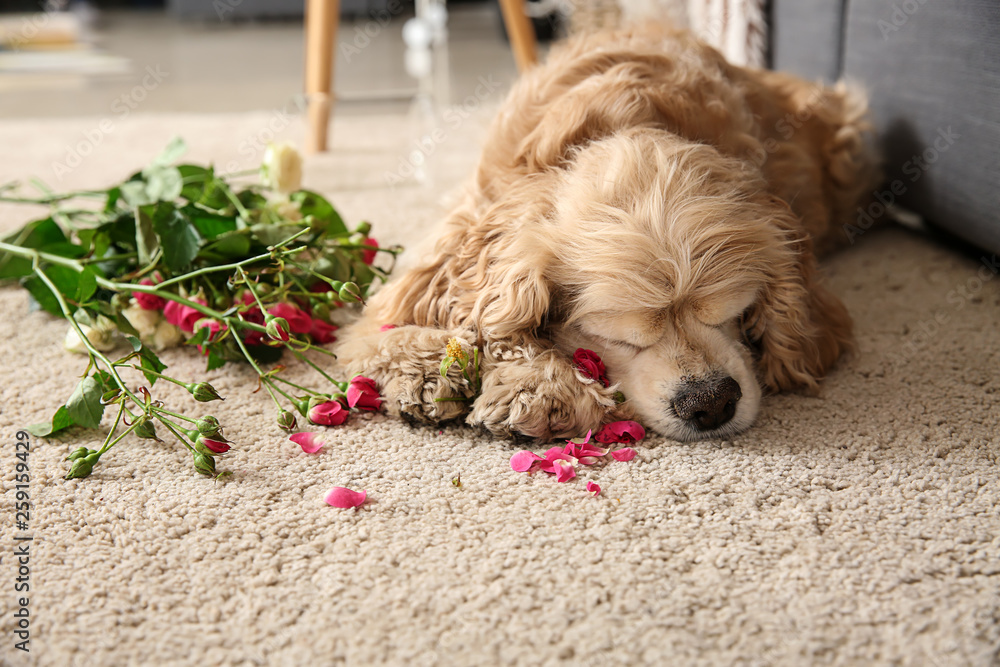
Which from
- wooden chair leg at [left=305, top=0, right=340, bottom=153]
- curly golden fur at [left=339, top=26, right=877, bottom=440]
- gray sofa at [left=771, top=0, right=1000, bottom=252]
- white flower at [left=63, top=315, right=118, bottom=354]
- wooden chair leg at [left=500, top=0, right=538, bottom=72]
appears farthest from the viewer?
wooden chair leg at [left=500, top=0, right=538, bottom=72]

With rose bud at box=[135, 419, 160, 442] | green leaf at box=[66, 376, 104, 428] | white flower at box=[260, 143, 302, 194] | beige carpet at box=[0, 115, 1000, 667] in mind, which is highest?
white flower at box=[260, 143, 302, 194]

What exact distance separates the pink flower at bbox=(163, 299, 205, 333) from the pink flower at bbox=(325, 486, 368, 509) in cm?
69

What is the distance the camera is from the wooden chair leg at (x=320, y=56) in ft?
11.2

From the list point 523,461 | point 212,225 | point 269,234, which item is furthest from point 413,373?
point 212,225

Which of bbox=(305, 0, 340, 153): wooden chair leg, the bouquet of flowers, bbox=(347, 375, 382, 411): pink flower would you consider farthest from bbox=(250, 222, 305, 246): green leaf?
bbox=(305, 0, 340, 153): wooden chair leg

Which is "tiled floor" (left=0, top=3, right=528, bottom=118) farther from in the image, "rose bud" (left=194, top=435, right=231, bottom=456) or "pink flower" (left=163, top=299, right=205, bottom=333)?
"rose bud" (left=194, top=435, right=231, bottom=456)

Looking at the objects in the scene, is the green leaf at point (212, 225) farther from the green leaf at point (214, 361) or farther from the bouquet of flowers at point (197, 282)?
the green leaf at point (214, 361)

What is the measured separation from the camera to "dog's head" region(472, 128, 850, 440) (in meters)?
1.55

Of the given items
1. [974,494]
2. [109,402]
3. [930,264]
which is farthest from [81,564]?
[930,264]

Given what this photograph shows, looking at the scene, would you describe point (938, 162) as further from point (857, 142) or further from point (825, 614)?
point (825, 614)

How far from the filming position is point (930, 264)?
246 centimetres

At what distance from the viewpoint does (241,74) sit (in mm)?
6453

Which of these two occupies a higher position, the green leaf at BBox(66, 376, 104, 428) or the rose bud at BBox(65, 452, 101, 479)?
the green leaf at BBox(66, 376, 104, 428)

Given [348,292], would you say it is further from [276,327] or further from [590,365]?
[590,365]
